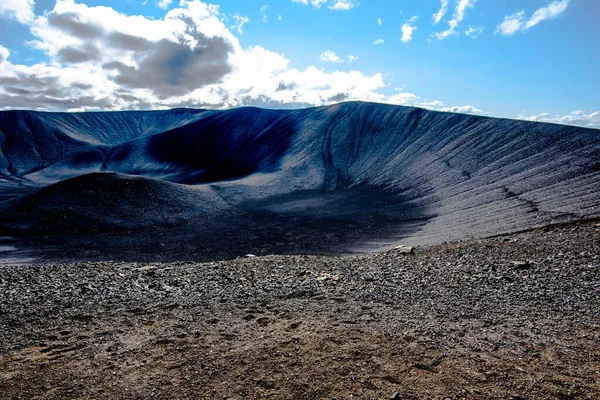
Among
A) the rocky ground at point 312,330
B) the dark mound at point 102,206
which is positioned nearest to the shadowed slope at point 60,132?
the dark mound at point 102,206

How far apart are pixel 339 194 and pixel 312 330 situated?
4008 cm

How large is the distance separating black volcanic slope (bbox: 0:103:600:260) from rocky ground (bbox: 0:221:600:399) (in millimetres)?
12582

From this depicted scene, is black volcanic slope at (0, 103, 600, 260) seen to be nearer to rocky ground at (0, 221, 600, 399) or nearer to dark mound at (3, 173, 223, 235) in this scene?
dark mound at (3, 173, 223, 235)

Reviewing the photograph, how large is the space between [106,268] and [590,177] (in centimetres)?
3325

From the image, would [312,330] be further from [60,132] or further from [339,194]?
[60,132]

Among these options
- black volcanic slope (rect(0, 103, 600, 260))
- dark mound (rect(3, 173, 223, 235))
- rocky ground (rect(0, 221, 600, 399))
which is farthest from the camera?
dark mound (rect(3, 173, 223, 235))

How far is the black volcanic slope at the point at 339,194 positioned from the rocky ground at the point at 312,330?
41.3 feet

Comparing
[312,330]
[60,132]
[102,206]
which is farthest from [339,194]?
[60,132]

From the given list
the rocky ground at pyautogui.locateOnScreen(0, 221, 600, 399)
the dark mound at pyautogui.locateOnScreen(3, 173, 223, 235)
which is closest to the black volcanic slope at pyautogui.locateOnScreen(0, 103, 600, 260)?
the dark mound at pyautogui.locateOnScreen(3, 173, 223, 235)

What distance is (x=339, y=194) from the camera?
47125 mm

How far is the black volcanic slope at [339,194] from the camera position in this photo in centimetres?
2609

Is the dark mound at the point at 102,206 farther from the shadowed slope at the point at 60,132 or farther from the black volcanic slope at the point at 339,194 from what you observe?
the shadowed slope at the point at 60,132

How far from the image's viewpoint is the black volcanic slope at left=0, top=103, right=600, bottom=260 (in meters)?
26.1

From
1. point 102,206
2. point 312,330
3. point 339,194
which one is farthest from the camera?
point 339,194
